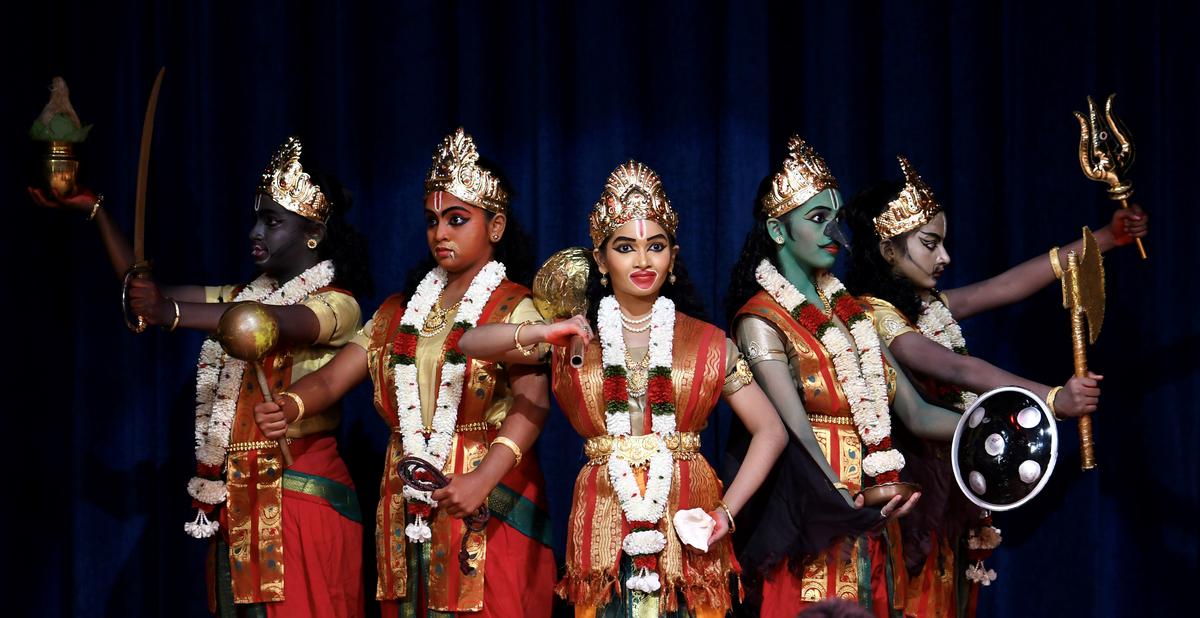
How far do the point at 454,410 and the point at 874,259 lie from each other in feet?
4.32

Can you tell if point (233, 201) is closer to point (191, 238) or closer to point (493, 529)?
point (191, 238)

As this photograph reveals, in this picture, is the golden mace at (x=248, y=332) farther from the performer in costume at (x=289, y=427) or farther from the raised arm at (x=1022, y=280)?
the raised arm at (x=1022, y=280)

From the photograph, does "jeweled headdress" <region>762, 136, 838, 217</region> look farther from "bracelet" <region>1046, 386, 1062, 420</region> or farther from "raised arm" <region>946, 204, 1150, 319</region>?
"bracelet" <region>1046, 386, 1062, 420</region>

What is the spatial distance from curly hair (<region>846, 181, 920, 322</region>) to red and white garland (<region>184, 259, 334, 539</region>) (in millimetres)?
1490

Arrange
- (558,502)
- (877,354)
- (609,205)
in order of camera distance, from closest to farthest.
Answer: (609,205), (877,354), (558,502)

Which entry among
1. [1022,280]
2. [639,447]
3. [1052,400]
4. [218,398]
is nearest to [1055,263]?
[1022,280]

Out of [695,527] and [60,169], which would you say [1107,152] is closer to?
[695,527]

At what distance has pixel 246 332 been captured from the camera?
11.6ft

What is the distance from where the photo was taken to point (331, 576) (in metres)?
3.93

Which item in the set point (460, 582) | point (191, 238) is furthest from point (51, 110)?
point (460, 582)

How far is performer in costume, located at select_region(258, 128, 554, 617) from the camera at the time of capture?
11.9 feet

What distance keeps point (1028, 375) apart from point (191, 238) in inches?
108

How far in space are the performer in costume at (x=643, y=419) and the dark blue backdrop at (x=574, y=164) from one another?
1.02 m

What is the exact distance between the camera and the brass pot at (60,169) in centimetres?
403
